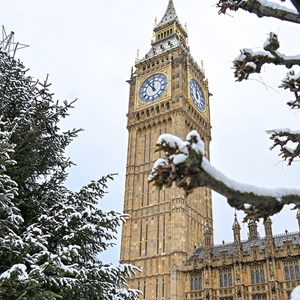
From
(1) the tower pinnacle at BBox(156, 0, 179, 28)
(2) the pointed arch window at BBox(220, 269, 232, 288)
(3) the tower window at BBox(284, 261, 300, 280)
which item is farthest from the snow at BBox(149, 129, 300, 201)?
(1) the tower pinnacle at BBox(156, 0, 179, 28)

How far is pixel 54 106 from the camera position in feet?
31.7

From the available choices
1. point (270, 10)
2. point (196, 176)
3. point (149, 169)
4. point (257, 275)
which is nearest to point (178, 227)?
point (149, 169)

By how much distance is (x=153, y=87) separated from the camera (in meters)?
41.6

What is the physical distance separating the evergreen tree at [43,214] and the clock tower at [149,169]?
23.9m

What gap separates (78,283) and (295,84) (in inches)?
199

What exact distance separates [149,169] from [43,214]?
2865 cm

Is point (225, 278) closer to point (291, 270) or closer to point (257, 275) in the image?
point (257, 275)

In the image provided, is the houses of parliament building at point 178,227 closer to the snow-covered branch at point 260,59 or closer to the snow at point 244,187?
the snow-covered branch at point 260,59

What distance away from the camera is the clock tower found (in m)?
32.6

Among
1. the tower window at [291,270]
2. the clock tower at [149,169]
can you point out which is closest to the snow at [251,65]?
the tower window at [291,270]

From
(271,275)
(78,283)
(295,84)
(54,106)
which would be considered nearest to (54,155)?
(54,106)

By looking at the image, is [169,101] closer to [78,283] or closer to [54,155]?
[54,155]

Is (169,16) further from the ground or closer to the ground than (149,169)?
further from the ground

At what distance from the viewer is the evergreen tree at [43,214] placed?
6559 millimetres
